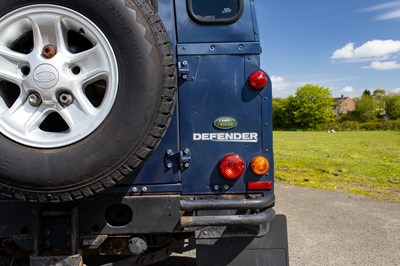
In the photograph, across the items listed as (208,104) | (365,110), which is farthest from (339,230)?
(365,110)

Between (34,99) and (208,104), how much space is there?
3.61 feet

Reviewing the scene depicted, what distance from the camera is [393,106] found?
3260 inches

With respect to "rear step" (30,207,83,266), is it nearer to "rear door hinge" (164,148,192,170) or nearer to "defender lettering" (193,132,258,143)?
"rear door hinge" (164,148,192,170)

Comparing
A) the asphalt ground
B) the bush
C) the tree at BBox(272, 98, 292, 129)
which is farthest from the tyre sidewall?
the tree at BBox(272, 98, 292, 129)

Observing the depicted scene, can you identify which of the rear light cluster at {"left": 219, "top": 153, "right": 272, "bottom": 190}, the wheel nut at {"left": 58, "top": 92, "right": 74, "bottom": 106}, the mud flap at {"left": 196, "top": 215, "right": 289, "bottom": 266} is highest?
the wheel nut at {"left": 58, "top": 92, "right": 74, "bottom": 106}

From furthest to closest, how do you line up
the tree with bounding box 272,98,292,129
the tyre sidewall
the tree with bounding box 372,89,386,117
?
the tree with bounding box 372,89,386,117 < the tree with bounding box 272,98,292,129 < the tyre sidewall

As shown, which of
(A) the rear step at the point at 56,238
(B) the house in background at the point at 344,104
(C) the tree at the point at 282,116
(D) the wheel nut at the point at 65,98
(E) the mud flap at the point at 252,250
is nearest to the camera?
(D) the wheel nut at the point at 65,98

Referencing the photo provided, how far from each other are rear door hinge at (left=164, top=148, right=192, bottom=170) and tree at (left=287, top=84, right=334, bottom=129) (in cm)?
8020

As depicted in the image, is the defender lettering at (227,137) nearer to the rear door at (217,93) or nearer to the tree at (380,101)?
the rear door at (217,93)

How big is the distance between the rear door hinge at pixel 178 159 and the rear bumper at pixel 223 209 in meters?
0.24

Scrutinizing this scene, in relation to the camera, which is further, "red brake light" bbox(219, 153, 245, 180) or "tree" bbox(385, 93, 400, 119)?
"tree" bbox(385, 93, 400, 119)

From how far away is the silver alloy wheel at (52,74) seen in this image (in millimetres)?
2184

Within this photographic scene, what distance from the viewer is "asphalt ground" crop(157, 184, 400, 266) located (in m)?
4.20

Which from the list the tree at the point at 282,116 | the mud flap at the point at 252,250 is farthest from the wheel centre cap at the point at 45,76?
the tree at the point at 282,116
